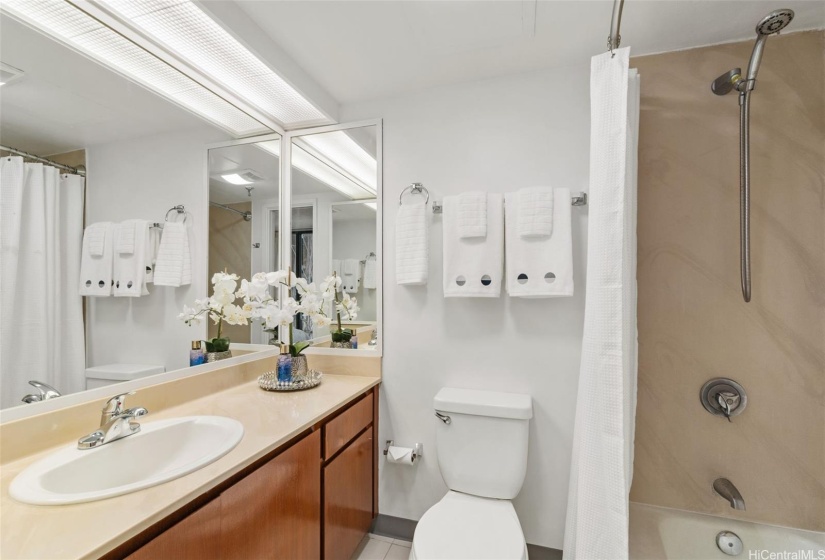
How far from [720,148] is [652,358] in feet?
3.13

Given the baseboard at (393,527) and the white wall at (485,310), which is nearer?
the white wall at (485,310)

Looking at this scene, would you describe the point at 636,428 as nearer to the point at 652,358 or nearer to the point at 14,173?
the point at 652,358

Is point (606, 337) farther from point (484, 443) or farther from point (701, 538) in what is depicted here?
→ point (701, 538)

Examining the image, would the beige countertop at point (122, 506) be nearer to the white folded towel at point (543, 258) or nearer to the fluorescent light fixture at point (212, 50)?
the white folded towel at point (543, 258)

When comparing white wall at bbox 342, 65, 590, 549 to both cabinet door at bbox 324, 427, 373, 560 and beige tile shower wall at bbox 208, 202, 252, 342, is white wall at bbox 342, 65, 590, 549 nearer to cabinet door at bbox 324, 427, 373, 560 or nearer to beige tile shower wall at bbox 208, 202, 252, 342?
cabinet door at bbox 324, 427, 373, 560

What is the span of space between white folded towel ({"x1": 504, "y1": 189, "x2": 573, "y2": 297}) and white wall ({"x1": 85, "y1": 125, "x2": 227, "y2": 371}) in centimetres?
140

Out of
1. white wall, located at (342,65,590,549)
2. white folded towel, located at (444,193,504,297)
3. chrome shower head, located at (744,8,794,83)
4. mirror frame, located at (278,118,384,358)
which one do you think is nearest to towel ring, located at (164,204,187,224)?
mirror frame, located at (278,118,384,358)

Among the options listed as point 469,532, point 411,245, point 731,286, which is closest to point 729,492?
point 731,286

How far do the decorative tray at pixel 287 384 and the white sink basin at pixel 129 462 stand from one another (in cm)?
37

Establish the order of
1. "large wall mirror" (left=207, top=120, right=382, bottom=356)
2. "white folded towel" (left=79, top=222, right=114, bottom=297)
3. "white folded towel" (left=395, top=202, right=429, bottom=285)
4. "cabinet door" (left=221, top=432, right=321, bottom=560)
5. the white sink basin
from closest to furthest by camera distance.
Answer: the white sink basin, "cabinet door" (left=221, top=432, right=321, bottom=560), "white folded towel" (left=79, top=222, right=114, bottom=297), "white folded towel" (left=395, top=202, right=429, bottom=285), "large wall mirror" (left=207, top=120, right=382, bottom=356)

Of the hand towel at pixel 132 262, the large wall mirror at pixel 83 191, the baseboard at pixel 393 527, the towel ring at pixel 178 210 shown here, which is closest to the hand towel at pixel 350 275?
the large wall mirror at pixel 83 191

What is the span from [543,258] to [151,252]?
1593 mm

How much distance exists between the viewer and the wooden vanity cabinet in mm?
779

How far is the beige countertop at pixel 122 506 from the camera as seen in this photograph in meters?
0.60
